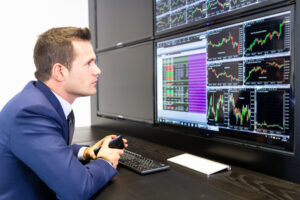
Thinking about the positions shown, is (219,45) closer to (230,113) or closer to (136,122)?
(230,113)

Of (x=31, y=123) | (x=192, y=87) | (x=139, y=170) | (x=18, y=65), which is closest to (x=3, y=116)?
(x=31, y=123)

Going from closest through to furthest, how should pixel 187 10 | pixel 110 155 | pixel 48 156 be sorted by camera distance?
pixel 48 156 < pixel 110 155 < pixel 187 10

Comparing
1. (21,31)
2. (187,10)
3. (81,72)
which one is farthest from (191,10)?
(21,31)

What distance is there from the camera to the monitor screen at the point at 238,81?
37.5 inches

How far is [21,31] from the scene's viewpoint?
2.29 m

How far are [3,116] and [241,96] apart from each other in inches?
38.4

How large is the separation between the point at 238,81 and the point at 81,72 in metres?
0.72

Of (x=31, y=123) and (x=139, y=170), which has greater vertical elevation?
(x=31, y=123)

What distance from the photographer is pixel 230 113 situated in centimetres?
113

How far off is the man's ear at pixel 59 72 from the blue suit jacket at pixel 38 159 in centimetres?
14

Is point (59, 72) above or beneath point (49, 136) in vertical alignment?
above

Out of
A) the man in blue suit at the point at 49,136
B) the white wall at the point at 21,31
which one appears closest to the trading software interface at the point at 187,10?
the man in blue suit at the point at 49,136

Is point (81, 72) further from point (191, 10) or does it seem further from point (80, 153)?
point (191, 10)

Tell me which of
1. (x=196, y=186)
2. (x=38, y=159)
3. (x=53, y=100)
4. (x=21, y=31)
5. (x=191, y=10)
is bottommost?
(x=196, y=186)
